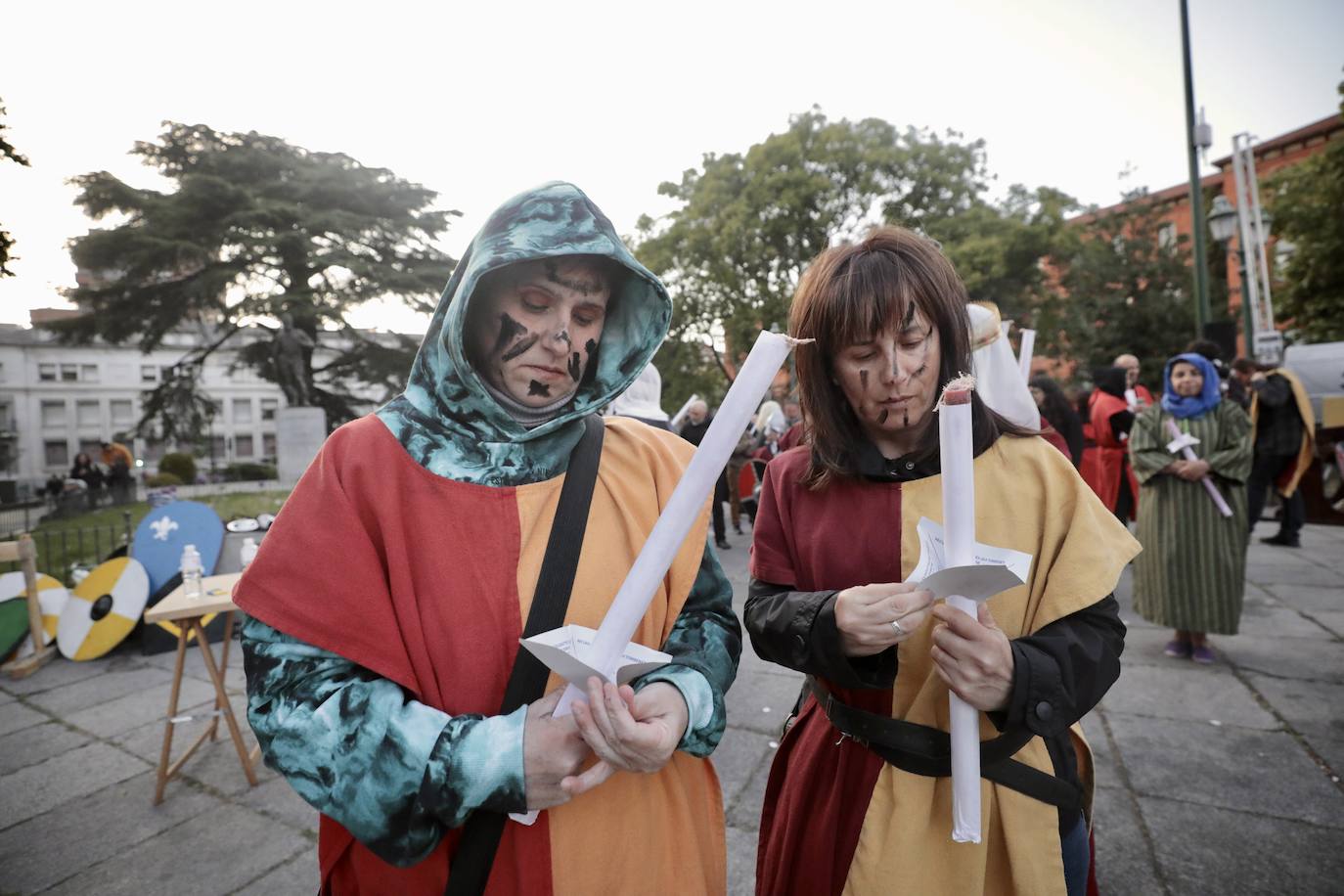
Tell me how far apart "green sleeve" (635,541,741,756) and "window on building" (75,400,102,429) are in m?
72.2

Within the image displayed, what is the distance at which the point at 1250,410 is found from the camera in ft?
23.9

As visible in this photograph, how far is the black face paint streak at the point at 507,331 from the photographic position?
4.17 feet

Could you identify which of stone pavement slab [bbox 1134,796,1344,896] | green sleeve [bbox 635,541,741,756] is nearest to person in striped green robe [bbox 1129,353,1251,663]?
stone pavement slab [bbox 1134,796,1344,896]

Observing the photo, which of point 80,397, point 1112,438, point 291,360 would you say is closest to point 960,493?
point 1112,438

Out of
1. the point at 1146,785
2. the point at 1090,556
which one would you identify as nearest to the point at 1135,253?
the point at 1146,785

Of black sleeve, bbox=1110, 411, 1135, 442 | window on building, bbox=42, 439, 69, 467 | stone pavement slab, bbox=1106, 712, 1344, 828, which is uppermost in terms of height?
window on building, bbox=42, 439, 69, 467

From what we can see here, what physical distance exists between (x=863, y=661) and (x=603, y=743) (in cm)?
57

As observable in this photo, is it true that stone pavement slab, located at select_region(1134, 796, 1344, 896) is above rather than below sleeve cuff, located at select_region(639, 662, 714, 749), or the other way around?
below

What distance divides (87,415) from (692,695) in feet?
240

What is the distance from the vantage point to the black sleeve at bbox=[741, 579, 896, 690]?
4.05 feet

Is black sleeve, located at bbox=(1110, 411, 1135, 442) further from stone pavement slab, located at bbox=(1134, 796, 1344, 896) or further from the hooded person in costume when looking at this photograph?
the hooded person in costume

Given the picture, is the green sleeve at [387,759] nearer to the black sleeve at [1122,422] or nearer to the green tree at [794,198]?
the black sleeve at [1122,422]

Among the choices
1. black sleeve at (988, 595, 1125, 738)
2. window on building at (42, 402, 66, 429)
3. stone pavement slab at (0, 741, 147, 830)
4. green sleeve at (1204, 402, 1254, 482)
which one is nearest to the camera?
black sleeve at (988, 595, 1125, 738)

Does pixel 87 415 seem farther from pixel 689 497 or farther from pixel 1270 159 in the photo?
pixel 1270 159
